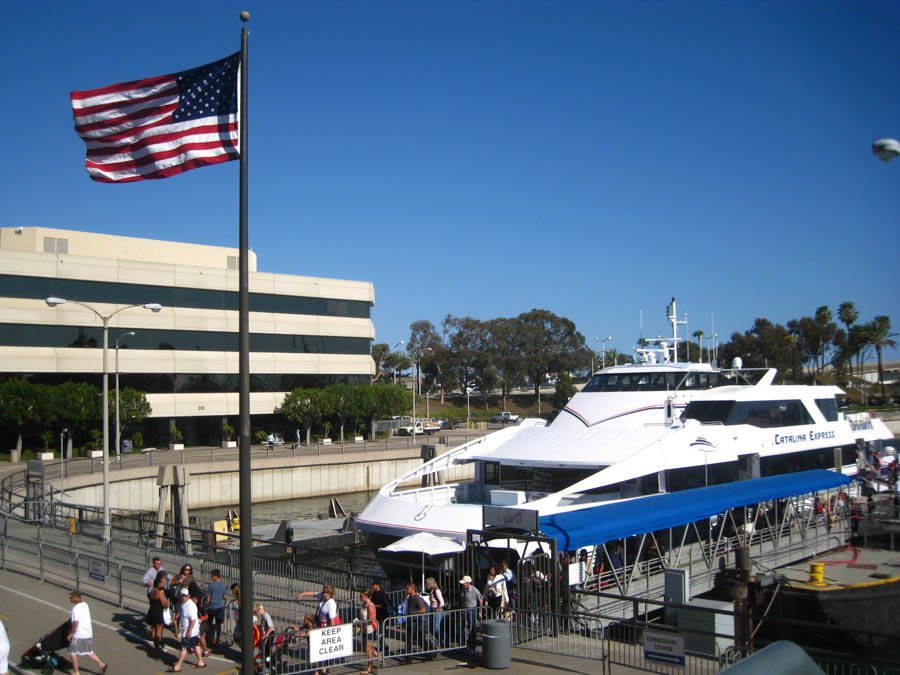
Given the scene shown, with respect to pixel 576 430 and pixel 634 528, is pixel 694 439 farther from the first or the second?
pixel 634 528

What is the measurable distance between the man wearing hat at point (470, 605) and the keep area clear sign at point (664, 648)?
284cm

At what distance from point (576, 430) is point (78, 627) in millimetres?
14720

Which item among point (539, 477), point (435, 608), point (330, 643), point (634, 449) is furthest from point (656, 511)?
point (330, 643)

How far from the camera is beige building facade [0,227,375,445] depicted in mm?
47875

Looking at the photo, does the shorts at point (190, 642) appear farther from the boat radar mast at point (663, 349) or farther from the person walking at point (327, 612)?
the boat radar mast at point (663, 349)

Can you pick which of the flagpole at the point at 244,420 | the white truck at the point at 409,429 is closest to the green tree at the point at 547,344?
the white truck at the point at 409,429

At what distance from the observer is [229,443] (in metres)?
54.7

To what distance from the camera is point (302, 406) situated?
5700 centimetres

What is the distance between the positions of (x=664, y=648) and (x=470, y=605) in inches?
140

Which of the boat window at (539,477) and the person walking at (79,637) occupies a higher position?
the boat window at (539,477)

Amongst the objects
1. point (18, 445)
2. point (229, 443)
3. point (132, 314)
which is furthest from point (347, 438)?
point (18, 445)

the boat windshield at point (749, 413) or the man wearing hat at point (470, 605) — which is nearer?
the man wearing hat at point (470, 605)

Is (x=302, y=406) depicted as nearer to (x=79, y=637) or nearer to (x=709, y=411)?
(x=709, y=411)

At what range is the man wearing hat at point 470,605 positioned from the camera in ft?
39.0
